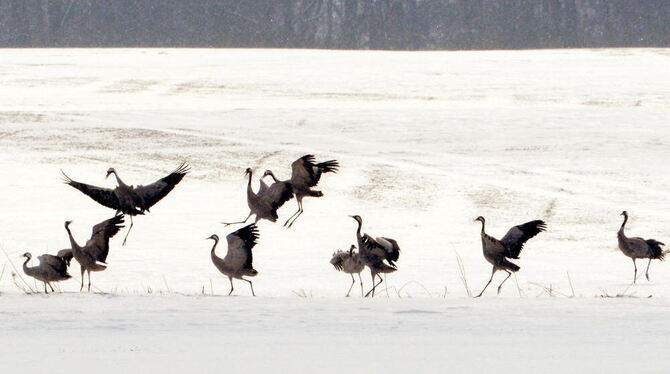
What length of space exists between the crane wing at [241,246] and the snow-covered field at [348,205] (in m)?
0.31

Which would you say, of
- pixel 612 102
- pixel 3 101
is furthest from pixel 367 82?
pixel 3 101

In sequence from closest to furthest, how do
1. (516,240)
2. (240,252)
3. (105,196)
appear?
1. (105,196)
2. (240,252)
3. (516,240)

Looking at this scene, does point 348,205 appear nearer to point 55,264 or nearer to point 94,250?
point 55,264

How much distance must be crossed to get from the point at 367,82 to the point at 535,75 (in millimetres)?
4962

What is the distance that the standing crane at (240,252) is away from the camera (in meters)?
7.41

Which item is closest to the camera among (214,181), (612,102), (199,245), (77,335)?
(77,335)

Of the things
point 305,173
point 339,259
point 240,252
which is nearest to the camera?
point 305,173

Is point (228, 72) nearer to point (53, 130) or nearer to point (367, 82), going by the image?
point (367, 82)

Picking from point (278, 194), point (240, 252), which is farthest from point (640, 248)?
point (278, 194)

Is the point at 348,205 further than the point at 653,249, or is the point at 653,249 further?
the point at 348,205

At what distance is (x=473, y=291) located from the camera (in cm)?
1016

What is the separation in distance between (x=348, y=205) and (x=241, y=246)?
7.69m

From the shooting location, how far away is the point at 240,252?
7648 millimetres

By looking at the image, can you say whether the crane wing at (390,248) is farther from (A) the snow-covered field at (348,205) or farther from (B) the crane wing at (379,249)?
(A) the snow-covered field at (348,205)
